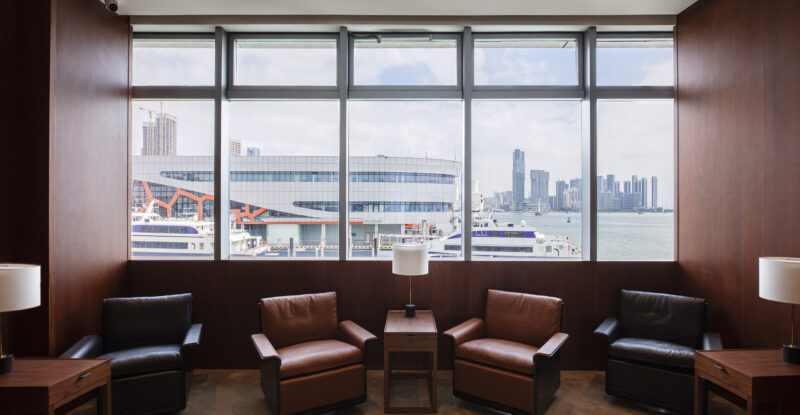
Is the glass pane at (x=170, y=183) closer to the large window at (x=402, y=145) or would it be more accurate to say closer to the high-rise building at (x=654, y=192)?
the large window at (x=402, y=145)

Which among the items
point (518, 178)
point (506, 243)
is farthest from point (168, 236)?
point (518, 178)

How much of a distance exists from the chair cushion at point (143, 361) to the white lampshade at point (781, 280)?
13.5 ft

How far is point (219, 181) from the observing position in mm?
3789

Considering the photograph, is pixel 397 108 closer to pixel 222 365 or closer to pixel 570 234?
pixel 570 234

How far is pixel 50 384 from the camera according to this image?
6.83 feet

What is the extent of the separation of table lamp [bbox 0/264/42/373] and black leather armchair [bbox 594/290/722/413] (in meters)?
4.08

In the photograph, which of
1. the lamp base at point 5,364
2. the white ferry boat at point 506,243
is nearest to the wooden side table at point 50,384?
the lamp base at point 5,364

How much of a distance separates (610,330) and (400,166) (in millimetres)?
2475

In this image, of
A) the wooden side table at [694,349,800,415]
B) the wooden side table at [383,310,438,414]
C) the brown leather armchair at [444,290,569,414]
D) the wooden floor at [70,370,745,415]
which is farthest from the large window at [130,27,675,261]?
the wooden side table at [694,349,800,415]

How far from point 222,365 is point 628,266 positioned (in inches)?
167

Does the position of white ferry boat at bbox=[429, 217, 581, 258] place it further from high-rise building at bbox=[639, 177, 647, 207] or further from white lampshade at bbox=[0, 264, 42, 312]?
white lampshade at bbox=[0, 264, 42, 312]

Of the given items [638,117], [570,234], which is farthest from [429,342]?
[638,117]

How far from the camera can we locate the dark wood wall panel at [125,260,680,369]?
A: 12.2 ft

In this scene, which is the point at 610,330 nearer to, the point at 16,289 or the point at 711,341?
the point at 711,341
